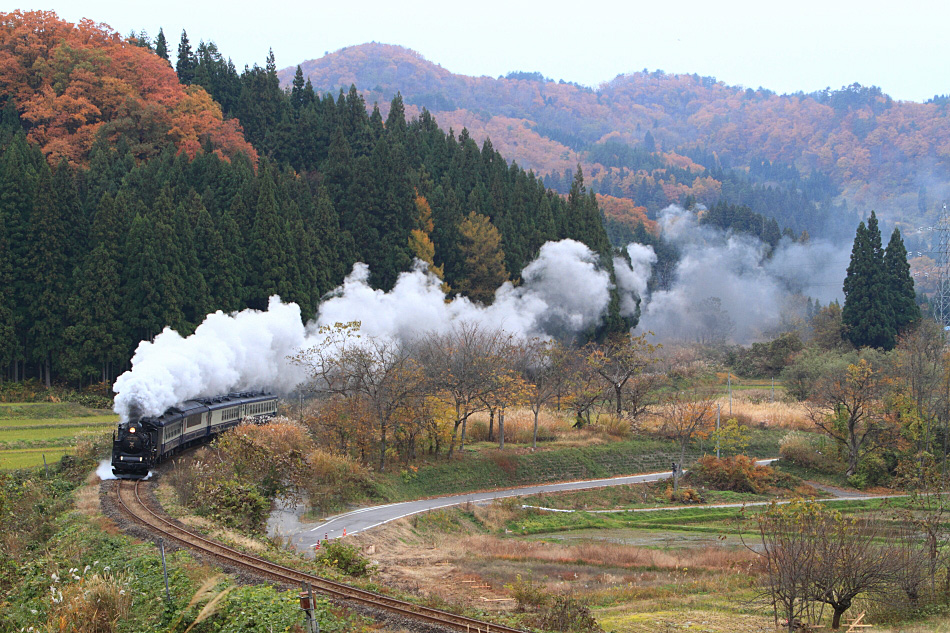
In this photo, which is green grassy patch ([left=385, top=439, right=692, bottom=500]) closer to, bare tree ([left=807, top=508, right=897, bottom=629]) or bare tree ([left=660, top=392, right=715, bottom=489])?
bare tree ([left=660, top=392, right=715, bottom=489])

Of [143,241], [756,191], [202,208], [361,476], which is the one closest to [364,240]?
[202,208]

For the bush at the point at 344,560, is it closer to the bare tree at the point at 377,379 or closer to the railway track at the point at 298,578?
the railway track at the point at 298,578

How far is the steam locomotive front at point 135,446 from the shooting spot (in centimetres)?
2653

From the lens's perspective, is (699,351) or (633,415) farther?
(699,351)

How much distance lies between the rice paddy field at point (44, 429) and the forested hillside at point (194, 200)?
3439 mm

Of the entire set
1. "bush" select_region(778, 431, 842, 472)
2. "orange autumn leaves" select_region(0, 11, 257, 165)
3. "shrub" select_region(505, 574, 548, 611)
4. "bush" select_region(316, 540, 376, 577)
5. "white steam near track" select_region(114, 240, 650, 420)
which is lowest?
"bush" select_region(778, 431, 842, 472)

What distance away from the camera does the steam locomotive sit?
26.7m

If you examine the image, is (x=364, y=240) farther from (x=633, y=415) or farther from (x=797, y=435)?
(x=797, y=435)

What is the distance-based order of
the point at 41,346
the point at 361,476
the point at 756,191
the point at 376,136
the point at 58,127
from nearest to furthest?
the point at 361,476, the point at 41,346, the point at 58,127, the point at 376,136, the point at 756,191

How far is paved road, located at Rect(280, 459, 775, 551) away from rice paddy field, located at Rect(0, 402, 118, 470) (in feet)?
34.6

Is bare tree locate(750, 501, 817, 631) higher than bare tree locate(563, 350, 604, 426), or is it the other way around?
bare tree locate(750, 501, 817, 631)

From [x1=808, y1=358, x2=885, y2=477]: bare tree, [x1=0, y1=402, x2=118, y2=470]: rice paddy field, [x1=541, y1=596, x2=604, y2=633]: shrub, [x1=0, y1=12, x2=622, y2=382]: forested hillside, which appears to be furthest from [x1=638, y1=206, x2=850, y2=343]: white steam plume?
[x1=541, y1=596, x2=604, y2=633]: shrub

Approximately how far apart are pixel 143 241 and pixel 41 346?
8007mm

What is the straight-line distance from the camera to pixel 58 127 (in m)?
57.8
